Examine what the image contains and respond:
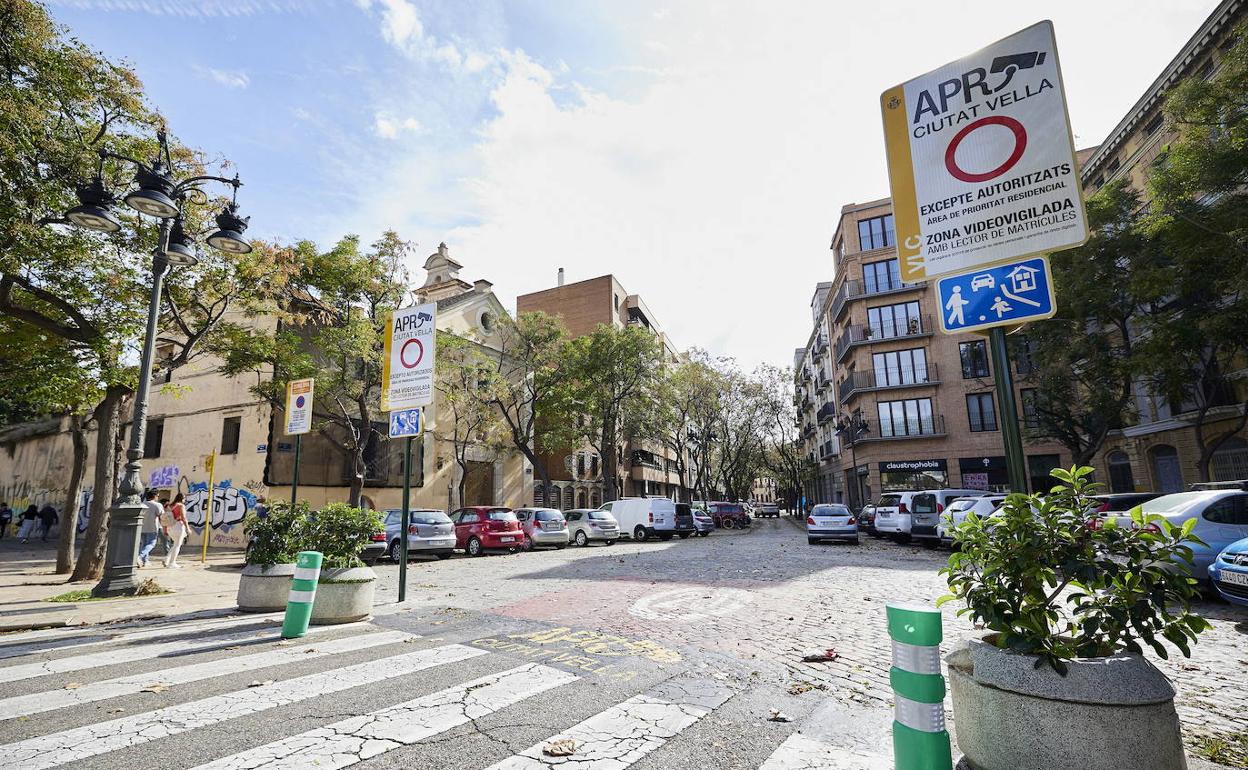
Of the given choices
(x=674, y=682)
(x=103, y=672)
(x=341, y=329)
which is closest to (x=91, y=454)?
(x=341, y=329)

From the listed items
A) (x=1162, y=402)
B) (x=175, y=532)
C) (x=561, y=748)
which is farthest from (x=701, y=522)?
(x=561, y=748)

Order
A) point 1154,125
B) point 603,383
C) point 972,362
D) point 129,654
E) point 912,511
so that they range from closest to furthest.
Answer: point 129,654, point 912,511, point 1154,125, point 603,383, point 972,362

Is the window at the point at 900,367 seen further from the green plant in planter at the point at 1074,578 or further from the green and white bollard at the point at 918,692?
the green and white bollard at the point at 918,692

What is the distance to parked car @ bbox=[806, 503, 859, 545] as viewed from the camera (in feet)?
70.5

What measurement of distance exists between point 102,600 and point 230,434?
1629 centimetres

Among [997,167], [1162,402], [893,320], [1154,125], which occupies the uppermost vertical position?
[1154,125]

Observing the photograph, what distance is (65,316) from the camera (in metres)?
11.9

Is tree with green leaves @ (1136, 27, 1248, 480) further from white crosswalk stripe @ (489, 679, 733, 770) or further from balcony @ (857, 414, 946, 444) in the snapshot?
white crosswalk stripe @ (489, 679, 733, 770)

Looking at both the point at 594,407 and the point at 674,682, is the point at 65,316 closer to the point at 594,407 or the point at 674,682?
the point at 674,682

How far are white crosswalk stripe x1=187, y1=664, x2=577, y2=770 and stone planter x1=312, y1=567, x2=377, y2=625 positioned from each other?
347 centimetres

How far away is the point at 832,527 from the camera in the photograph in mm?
21578

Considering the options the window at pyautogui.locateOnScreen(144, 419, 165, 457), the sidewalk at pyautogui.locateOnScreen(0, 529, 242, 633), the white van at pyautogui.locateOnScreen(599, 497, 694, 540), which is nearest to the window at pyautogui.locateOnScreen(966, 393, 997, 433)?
the white van at pyautogui.locateOnScreen(599, 497, 694, 540)

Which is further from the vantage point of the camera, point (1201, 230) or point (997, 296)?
point (1201, 230)

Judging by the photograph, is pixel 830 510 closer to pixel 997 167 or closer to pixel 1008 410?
pixel 1008 410
